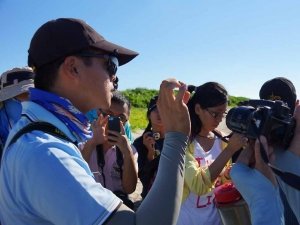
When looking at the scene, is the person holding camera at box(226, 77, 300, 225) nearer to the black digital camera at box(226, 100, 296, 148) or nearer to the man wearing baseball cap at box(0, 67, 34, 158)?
the black digital camera at box(226, 100, 296, 148)

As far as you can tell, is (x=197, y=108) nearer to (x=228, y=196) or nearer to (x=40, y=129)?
(x=228, y=196)

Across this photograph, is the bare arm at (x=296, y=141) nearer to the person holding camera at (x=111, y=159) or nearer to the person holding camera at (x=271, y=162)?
the person holding camera at (x=271, y=162)

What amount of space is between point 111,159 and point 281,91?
1.66 m

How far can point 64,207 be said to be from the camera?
986 mm

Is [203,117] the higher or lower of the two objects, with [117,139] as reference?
higher

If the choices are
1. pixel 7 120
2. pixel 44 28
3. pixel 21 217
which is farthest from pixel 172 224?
pixel 7 120

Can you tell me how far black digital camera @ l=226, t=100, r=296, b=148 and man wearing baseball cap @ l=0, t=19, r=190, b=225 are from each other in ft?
2.07

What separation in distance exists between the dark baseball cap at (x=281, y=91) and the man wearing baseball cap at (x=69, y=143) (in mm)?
1094

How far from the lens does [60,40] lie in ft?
4.33

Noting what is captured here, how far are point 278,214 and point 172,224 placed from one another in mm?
805

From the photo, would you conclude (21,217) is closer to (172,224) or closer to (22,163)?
(22,163)

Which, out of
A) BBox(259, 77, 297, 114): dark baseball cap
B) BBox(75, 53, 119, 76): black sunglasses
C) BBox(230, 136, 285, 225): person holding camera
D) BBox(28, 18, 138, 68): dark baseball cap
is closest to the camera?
BBox(28, 18, 138, 68): dark baseball cap

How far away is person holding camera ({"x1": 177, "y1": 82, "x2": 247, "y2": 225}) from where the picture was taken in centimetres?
240

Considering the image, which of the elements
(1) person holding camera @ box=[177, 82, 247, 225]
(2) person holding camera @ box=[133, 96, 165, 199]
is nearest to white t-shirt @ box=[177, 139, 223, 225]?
(1) person holding camera @ box=[177, 82, 247, 225]
